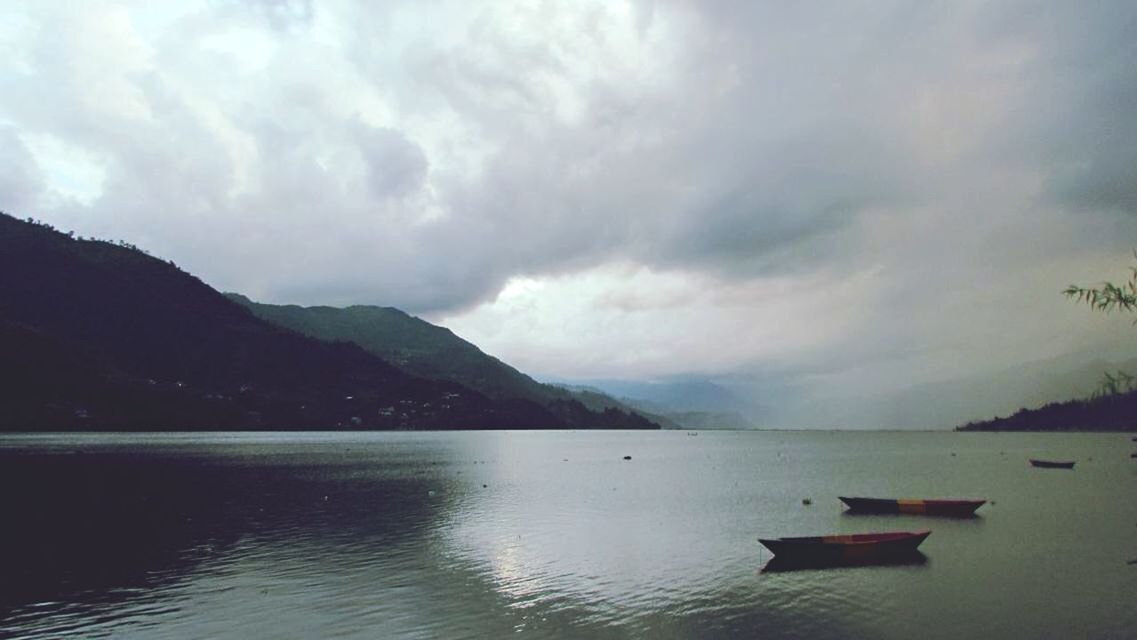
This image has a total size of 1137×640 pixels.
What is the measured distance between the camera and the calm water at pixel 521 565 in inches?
1371

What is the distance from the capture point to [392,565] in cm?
4816

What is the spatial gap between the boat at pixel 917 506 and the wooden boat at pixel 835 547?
98.4ft

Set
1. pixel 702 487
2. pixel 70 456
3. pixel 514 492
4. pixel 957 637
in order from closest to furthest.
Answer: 1. pixel 957 637
2. pixel 514 492
3. pixel 702 487
4. pixel 70 456

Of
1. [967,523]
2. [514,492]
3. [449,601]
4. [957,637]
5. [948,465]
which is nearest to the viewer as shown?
[957,637]

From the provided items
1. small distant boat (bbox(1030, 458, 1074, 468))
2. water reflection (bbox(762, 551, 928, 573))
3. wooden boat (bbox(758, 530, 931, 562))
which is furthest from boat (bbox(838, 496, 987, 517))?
small distant boat (bbox(1030, 458, 1074, 468))

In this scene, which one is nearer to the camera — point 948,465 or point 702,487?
point 702,487

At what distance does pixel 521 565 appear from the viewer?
4925 centimetres

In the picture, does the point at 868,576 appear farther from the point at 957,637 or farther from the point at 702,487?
the point at 702,487

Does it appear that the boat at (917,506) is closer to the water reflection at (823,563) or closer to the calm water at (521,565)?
the calm water at (521,565)

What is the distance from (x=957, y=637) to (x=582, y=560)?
26.2 meters

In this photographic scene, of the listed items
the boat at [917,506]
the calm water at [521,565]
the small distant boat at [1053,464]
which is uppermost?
the small distant boat at [1053,464]

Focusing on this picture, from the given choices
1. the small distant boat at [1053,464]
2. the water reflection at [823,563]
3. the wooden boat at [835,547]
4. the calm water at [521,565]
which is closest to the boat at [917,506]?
the calm water at [521,565]

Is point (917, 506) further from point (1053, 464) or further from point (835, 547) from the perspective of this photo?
point (1053, 464)

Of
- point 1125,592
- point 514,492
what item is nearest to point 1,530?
point 514,492
